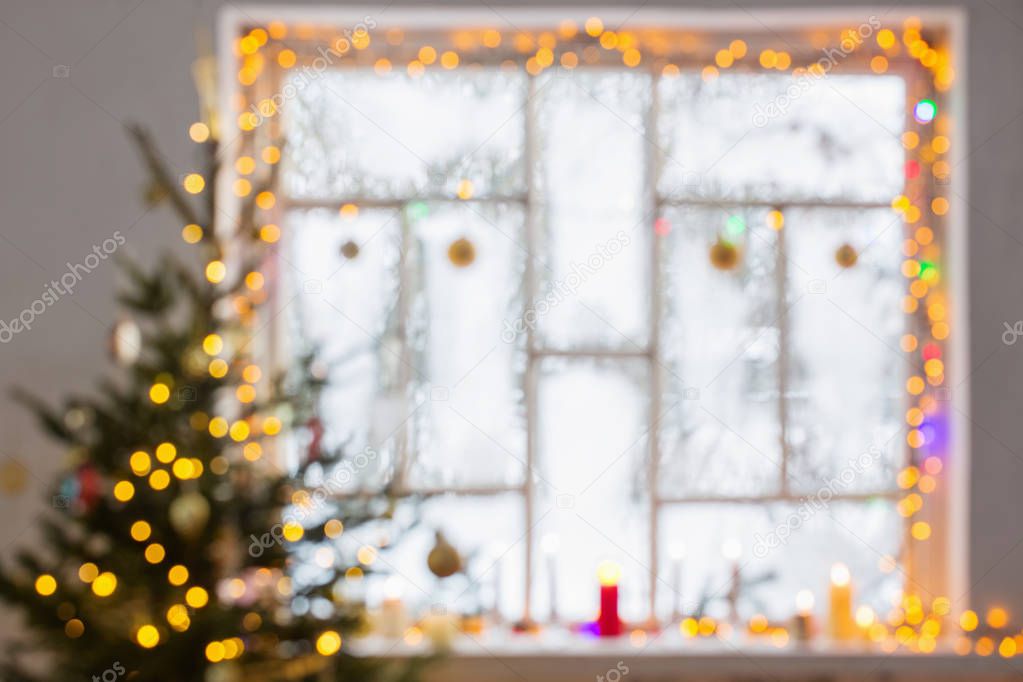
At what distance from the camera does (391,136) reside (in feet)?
9.28

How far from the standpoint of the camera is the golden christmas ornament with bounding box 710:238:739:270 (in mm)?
2801

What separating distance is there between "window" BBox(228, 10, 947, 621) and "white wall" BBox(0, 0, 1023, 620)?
0.22 m

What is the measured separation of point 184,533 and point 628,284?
1.49 metres

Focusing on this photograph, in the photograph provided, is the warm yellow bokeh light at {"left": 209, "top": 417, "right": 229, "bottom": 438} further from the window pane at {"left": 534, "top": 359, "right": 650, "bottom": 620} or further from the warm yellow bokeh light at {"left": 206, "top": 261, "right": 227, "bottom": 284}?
the window pane at {"left": 534, "top": 359, "right": 650, "bottom": 620}

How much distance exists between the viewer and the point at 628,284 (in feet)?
9.35

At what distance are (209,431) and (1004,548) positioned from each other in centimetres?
214

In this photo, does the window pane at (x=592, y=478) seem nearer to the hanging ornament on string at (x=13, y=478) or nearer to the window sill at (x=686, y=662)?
the window sill at (x=686, y=662)

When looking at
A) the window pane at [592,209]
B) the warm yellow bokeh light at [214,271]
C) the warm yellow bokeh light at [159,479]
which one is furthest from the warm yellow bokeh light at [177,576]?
the window pane at [592,209]

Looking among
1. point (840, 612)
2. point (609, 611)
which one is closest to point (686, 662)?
point (609, 611)

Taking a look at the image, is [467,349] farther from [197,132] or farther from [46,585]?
[46,585]

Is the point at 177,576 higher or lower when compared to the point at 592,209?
lower

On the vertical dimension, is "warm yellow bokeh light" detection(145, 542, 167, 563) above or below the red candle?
above

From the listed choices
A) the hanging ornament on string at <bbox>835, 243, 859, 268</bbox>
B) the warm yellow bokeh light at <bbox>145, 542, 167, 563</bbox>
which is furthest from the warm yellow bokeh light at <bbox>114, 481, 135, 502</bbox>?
the hanging ornament on string at <bbox>835, 243, 859, 268</bbox>

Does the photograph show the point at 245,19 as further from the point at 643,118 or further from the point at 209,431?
the point at 209,431
